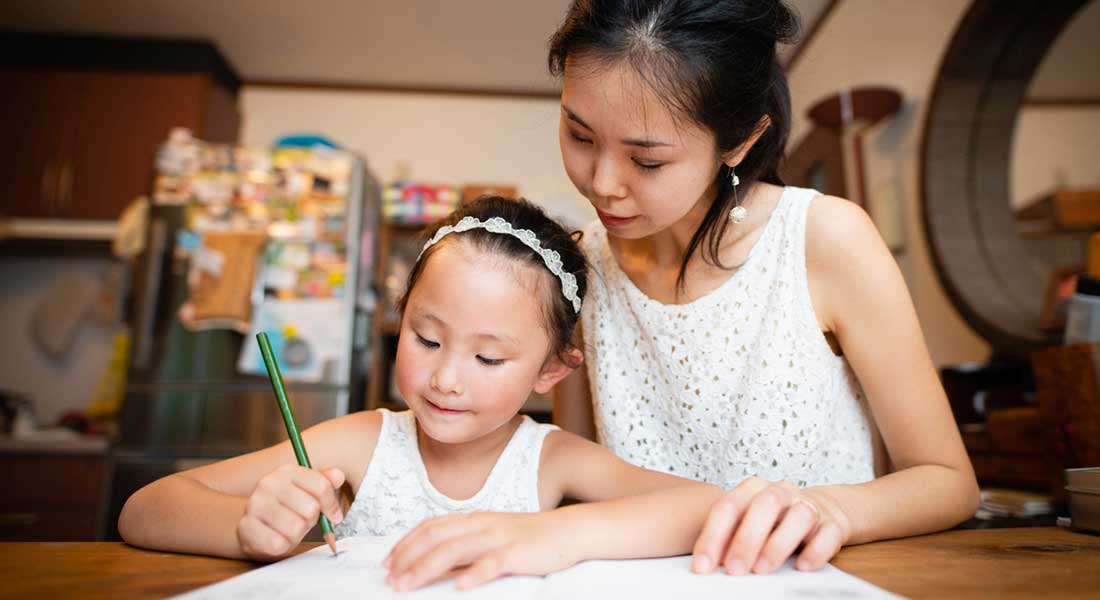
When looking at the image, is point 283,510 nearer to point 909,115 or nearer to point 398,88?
point 909,115

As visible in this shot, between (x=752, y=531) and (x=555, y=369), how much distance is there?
50 cm

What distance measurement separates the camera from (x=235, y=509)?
0.67 metres

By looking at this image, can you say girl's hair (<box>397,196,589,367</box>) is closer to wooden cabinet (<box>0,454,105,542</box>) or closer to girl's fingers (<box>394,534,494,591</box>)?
girl's fingers (<box>394,534,494,591</box>)

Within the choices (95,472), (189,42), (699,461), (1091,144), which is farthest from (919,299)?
(189,42)

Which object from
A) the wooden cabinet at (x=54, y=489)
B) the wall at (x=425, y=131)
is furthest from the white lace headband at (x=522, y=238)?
the wall at (x=425, y=131)

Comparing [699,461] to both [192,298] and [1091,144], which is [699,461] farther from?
[192,298]

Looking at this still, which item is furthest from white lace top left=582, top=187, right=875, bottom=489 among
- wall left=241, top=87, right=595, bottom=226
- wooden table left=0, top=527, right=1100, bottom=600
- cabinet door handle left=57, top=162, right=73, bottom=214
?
cabinet door handle left=57, top=162, right=73, bottom=214

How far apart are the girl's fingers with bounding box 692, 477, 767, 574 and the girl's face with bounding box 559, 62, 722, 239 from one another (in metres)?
0.40

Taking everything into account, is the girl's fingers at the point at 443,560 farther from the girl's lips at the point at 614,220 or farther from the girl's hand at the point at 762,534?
the girl's lips at the point at 614,220

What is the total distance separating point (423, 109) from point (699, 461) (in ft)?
12.7

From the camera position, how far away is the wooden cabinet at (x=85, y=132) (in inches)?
148

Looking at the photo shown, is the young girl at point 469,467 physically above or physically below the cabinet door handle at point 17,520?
above

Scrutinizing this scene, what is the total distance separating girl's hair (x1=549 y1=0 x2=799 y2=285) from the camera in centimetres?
84

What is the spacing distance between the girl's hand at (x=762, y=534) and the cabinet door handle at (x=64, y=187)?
4204 millimetres
